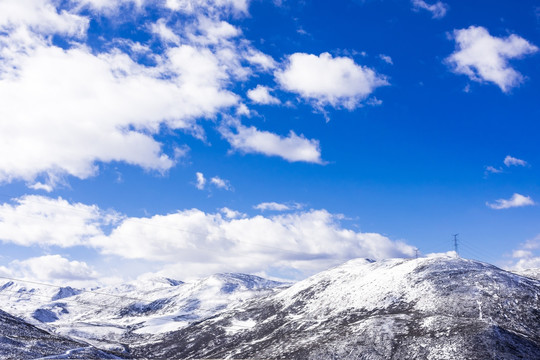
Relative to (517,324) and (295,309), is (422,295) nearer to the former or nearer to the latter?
(517,324)

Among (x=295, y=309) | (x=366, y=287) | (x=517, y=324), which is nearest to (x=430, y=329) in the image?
(x=517, y=324)

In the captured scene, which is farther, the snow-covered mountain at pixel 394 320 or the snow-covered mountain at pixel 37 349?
the snow-covered mountain at pixel 394 320

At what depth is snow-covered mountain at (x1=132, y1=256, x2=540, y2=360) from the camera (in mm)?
93750

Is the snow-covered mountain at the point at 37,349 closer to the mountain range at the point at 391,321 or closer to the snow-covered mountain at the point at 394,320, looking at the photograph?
the mountain range at the point at 391,321

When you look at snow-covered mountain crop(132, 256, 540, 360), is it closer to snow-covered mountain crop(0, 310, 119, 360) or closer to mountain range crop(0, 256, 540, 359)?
mountain range crop(0, 256, 540, 359)

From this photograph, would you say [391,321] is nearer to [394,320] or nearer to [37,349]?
[394,320]

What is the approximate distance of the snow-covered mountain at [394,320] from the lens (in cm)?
9375

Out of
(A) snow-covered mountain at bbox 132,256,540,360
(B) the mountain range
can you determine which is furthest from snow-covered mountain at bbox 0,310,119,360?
(A) snow-covered mountain at bbox 132,256,540,360

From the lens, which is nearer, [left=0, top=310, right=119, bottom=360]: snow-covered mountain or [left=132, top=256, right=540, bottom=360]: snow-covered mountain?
[left=0, top=310, right=119, bottom=360]: snow-covered mountain

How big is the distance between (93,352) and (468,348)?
85.7 m

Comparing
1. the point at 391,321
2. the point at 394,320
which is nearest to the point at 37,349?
the point at 391,321

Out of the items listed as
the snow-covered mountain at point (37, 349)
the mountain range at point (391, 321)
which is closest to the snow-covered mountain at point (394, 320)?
the mountain range at point (391, 321)

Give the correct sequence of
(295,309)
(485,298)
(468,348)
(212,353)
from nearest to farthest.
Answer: (468,348) < (485,298) < (212,353) < (295,309)

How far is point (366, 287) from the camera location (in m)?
159
